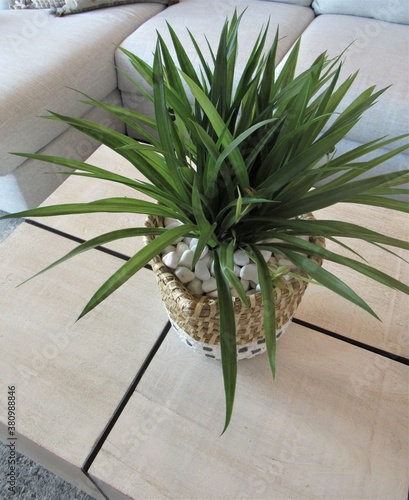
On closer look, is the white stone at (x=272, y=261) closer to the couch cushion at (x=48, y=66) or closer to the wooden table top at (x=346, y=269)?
the wooden table top at (x=346, y=269)

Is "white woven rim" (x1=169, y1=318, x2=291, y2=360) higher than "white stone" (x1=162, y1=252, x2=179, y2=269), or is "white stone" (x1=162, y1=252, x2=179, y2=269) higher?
"white stone" (x1=162, y1=252, x2=179, y2=269)

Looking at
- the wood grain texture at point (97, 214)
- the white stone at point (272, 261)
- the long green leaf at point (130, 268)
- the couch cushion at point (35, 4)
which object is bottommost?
the wood grain texture at point (97, 214)

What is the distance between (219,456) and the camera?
1.74 feet

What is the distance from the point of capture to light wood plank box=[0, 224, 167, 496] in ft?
1.83

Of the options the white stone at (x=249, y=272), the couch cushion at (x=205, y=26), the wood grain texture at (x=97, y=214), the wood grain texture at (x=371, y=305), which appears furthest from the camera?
the couch cushion at (x=205, y=26)

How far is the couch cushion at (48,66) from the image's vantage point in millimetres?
1132

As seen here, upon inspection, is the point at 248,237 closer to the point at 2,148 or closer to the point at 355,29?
the point at 2,148

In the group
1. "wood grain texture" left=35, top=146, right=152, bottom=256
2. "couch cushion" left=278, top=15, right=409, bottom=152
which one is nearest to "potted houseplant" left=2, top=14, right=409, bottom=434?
"wood grain texture" left=35, top=146, right=152, bottom=256

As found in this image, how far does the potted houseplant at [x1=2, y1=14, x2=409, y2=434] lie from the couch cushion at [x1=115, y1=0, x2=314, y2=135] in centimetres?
88

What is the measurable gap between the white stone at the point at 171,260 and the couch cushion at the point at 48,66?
30.5 inches

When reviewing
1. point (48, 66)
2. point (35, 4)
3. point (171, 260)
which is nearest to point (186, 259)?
point (171, 260)

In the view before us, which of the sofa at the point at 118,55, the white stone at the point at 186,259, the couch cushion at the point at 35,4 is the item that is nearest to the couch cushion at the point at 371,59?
the sofa at the point at 118,55

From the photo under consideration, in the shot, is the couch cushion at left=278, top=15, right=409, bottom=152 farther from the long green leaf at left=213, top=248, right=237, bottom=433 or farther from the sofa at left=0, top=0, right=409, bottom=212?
the long green leaf at left=213, top=248, right=237, bottom=433

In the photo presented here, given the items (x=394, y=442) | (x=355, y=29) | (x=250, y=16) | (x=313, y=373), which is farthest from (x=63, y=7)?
(x=394, y=442)
